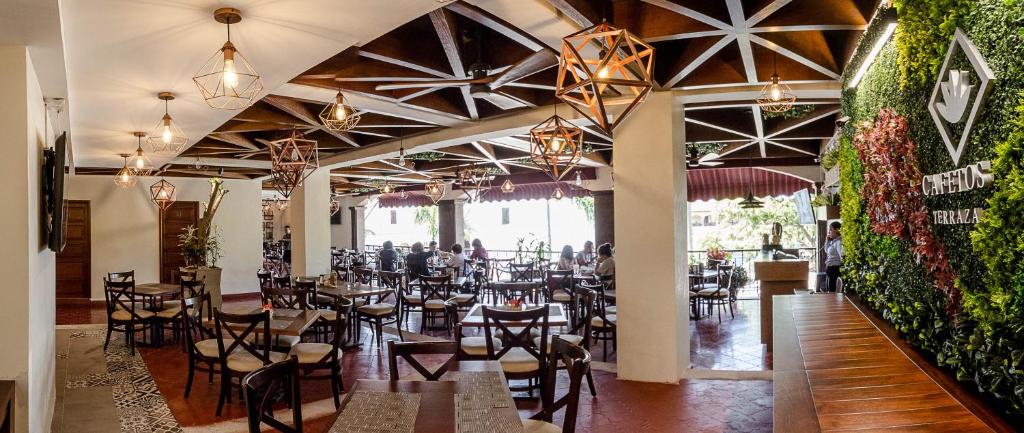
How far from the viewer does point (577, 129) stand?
17.9 ft

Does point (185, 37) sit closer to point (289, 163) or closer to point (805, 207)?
point (289, 163)

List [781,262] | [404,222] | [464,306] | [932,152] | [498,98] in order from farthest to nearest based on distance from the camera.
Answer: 1. [404,222]
2. [464,306]
3. [781,262]
4. [498,98]
5. [932,152]

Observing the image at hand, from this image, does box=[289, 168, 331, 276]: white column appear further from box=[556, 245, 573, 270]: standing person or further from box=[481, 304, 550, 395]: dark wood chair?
box=[481, 304, 550, 395]: dark wood chair

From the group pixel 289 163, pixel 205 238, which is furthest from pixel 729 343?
pixel 205 238

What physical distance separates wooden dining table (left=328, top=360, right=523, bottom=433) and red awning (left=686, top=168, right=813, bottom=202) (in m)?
9.97

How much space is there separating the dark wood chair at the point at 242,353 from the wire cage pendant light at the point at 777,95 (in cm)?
426

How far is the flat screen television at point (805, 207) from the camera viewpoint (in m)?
11.1

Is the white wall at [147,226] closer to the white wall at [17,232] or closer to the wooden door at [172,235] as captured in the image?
the wooden door at [172,235]

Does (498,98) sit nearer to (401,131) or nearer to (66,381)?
(401,131)

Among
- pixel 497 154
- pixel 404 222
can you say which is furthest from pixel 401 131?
pixel 404 222

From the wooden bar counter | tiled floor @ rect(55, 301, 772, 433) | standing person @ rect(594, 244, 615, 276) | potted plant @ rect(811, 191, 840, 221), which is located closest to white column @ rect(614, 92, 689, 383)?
tiled floor @ rect(55, 301, 772, 433)

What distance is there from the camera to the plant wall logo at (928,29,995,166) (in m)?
A: 2.12

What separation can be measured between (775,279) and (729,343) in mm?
1019

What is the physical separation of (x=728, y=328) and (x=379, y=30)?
22.3 feet
